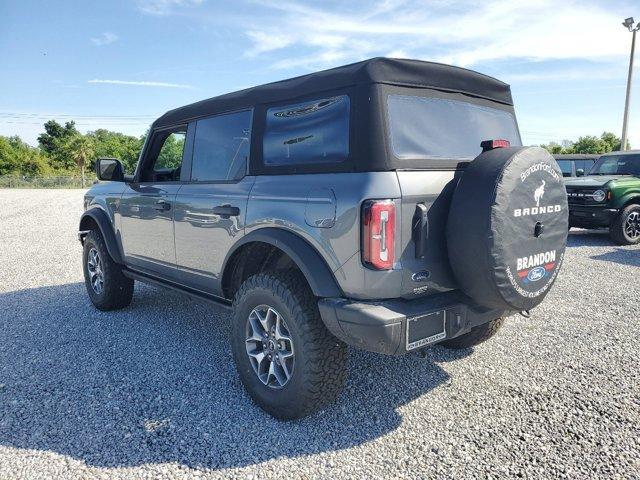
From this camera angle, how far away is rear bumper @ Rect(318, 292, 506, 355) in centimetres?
231

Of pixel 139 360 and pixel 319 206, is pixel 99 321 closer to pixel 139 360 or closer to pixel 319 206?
pixel 139 360

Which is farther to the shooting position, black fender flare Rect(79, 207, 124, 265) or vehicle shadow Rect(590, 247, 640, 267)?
vehicle shadow Rect(590, 247, 640, 267)

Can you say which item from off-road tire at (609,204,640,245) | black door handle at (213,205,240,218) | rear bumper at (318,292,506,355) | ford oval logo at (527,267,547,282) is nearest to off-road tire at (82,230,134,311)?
black door handle at (213,205,240,218)

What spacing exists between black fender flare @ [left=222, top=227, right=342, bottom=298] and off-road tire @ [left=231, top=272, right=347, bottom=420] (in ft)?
0.53

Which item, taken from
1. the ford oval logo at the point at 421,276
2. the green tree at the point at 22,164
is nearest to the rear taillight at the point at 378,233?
the ford oval logo at the point at 421,276

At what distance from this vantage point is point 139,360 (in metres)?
3.72

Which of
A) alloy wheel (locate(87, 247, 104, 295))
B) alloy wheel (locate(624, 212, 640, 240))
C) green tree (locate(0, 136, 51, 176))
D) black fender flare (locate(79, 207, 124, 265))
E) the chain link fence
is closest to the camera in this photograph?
black fender flare (locate(79, 207, 124, 265))

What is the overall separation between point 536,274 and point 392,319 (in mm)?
955

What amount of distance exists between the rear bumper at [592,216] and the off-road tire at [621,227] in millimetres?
104

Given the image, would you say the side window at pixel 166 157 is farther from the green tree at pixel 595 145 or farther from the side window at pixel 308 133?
the green tree at pixel 595 145

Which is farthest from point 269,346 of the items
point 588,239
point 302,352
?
point 588,239

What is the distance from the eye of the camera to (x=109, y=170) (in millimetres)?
4430

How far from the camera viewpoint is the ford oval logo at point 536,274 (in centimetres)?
→ 259

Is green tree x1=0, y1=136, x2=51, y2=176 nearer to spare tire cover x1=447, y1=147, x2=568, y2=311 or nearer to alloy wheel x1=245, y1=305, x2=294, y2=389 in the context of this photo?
alloy wheel x1=245, y1=305, x2=294, y2=389
